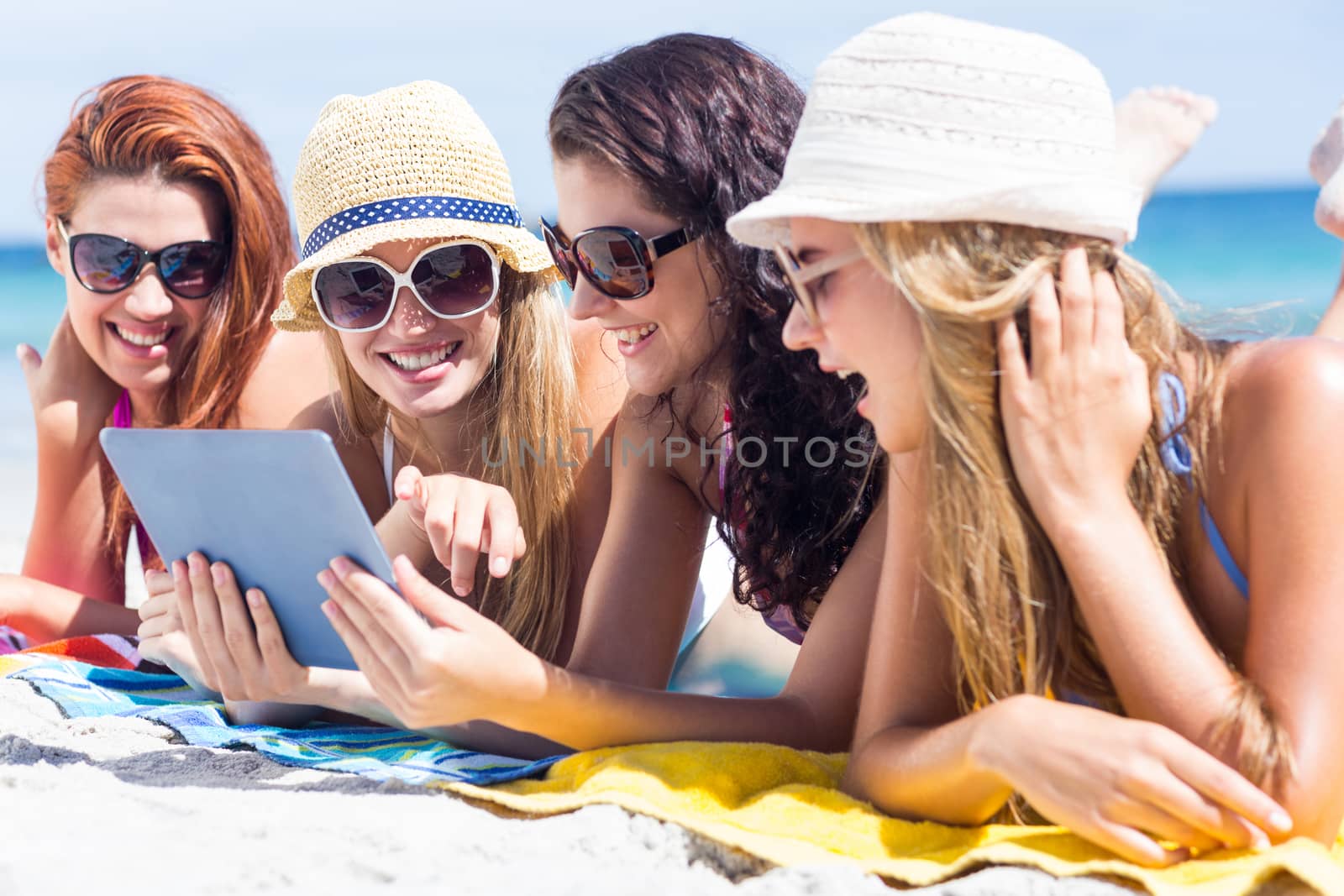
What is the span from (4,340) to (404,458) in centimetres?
1361

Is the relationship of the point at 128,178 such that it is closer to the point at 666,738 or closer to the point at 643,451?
the point at 643,451

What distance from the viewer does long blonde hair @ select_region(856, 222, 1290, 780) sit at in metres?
1.91

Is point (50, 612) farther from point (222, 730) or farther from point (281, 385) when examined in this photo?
point (222, 730)

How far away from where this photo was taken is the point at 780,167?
9.08 ft

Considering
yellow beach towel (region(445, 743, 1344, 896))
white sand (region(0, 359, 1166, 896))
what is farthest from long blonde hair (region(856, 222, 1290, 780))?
white sand (region(0, 359, 1166, 896))

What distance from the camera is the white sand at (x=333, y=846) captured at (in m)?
1.85

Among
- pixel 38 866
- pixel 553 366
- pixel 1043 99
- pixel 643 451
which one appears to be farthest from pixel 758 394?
pixel 38 866

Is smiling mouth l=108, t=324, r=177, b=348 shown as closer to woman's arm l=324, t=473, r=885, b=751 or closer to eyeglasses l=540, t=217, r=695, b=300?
eyeglasses l=540, t=217, r=695, b=300

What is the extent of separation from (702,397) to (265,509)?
1.07 meters

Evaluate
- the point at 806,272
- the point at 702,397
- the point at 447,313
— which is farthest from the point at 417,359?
the point at 806,272

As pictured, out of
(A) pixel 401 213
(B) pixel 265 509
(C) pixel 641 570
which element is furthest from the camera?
(A) pixel 401 213

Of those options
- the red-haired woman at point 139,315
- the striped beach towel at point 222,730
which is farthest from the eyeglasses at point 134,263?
the striped beach towel at point 222,730

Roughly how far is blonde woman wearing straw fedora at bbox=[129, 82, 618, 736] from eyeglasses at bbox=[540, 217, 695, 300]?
0.45 meters

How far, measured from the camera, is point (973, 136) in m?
1.90
